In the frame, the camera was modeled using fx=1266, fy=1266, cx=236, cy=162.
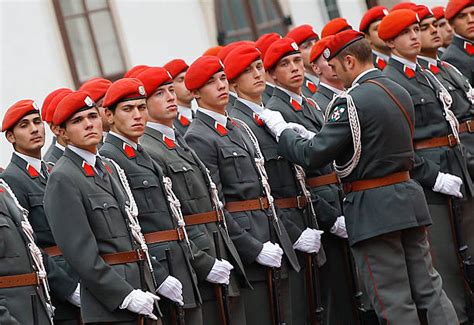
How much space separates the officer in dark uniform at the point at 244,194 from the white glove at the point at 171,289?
2.62 feet

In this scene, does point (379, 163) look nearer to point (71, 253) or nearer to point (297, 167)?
point (297, 167)

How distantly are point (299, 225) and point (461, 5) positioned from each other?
276cm

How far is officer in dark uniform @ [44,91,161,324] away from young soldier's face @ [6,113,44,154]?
2.27 ft

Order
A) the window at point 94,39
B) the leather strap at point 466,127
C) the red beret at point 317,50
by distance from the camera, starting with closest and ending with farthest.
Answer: the leather strap at point 466,127, the red beret at point 317,50, the window at point 94,39

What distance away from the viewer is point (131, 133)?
7.55 m

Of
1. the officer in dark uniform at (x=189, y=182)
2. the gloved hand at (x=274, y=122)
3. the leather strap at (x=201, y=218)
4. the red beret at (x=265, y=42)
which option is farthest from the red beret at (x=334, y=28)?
the leather strap at (x=201, y=218)

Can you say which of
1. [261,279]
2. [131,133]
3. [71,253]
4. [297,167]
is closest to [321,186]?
[297,167]

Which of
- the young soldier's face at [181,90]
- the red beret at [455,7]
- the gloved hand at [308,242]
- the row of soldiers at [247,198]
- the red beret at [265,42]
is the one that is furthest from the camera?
the red beret at [455,7]

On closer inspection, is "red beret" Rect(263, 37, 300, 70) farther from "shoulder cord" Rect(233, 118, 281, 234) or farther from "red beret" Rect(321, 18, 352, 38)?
"red beret" Rect(321, 18, 352, 38)

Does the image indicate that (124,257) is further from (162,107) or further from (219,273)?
(162,107)

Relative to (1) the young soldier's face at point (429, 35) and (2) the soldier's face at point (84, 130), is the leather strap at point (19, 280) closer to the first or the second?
(2) the soldier's face at point (84, 130)

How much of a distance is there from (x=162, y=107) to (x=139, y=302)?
1527 mm

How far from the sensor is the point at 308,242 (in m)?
8.58

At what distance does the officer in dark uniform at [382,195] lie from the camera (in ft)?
25.1
